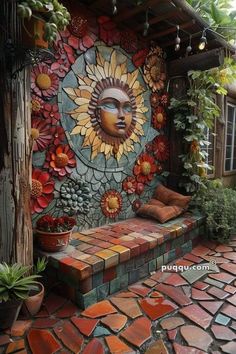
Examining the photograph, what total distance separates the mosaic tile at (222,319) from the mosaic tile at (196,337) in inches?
7.0

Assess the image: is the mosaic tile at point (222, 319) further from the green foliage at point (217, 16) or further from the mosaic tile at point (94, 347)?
the green foliage at point (217, 16)

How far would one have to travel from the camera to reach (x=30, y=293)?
6.64 ft

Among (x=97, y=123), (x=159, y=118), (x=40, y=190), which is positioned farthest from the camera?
(x=159, y=118)

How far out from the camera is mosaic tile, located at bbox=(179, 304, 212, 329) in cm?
192

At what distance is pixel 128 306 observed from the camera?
82.7 inches

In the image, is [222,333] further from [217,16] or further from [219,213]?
[217,16]

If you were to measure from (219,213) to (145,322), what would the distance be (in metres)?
1.89

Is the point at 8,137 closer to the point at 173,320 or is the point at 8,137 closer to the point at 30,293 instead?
the point at 30,293

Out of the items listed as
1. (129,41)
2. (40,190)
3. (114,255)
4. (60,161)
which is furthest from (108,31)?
(114,255)

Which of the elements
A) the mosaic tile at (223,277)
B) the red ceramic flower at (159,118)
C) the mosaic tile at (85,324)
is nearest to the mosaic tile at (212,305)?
the mosaic tile at (223,277)

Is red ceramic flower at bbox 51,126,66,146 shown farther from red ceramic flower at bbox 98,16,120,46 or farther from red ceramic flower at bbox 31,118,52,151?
red ceramic flower at bbox 98,16,120,46

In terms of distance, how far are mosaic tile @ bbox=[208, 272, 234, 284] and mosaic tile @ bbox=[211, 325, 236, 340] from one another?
2.18ft

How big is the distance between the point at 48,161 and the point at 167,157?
5.95ft

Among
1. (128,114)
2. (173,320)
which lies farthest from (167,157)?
(173,320)
